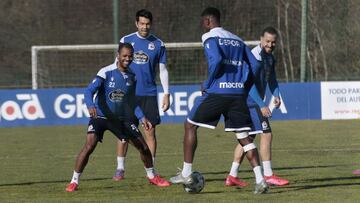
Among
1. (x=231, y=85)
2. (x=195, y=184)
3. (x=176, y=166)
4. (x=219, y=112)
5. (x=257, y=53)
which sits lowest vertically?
(x=176, y=166)

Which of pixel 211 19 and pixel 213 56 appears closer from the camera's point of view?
pixel 213 56

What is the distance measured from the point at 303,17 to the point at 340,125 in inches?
195

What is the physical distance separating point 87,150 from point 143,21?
1.98 metres

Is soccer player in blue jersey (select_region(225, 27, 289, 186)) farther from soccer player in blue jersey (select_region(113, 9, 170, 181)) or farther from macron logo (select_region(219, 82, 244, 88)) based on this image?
soccer player in blue jersey (select_region(113, 9, 170, 181))

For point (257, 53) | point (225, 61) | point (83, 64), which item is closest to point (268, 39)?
point (257, 53)

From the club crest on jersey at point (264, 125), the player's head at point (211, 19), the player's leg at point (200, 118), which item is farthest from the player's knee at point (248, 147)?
the player's head at point (211, 19)

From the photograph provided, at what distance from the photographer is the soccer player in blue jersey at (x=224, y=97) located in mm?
9617

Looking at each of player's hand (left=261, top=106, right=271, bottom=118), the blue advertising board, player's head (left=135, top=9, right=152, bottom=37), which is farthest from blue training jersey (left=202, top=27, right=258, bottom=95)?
the blue advertising board

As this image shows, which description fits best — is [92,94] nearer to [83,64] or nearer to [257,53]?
[257,53]

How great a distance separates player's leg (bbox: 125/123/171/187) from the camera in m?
10.4

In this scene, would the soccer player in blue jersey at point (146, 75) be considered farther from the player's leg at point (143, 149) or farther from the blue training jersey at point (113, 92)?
the blue training jersey at point (113, 92)

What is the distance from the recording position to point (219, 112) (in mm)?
9711

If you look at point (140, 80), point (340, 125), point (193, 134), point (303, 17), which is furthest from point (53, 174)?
point (303, 17)

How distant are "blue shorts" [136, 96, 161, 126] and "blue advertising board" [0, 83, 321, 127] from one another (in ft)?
35.6
